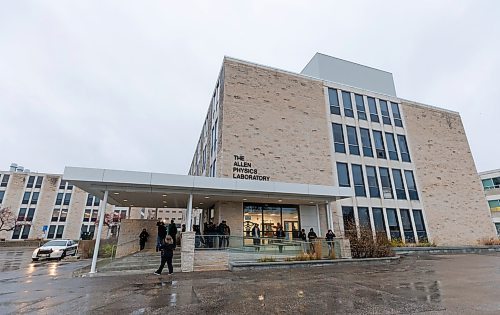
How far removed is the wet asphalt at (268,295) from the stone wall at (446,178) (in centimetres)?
1486

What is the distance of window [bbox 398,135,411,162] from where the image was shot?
914 inches

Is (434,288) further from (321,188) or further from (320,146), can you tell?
(320,146)

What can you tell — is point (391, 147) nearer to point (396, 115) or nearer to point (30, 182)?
point (396, 115)

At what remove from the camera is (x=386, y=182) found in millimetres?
21562

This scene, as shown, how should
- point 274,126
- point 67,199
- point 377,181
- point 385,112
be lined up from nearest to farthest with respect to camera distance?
point 274,126
point 377,181
point 385,112
point 67,199

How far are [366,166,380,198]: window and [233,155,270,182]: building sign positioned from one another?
9.01 meters

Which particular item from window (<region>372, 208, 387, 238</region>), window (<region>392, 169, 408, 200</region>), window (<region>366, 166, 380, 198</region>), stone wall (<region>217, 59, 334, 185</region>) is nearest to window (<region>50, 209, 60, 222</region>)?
stone wall (<region>217, 59, 334, 185</region>)

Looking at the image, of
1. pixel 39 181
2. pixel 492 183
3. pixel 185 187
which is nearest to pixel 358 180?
pixel 185 187

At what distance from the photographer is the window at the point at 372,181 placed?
20719 mm

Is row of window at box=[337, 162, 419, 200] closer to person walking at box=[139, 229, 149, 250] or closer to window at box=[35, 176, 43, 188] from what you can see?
person walking at box=[139, 229, 149, 250]

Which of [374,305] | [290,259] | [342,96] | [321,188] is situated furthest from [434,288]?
[342,96]

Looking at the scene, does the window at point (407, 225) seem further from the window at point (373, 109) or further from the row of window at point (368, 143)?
the window at point (373, 109)

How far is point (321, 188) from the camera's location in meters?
14.7

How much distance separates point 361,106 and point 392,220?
32.5ft
